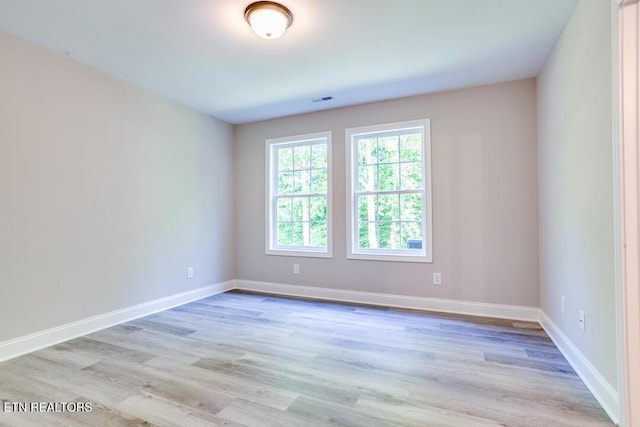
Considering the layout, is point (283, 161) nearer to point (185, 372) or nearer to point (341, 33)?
point (341, 33)

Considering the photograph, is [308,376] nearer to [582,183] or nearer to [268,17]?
[582,183]

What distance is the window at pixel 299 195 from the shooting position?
13.6ft

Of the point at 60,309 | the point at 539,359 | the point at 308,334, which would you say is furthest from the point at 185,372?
the point at 539,359

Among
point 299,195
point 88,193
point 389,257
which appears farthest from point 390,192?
point 88,193

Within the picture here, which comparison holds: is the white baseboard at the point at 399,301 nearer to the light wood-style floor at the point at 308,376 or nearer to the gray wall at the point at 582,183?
the light wood-style floor at the point at 308,376

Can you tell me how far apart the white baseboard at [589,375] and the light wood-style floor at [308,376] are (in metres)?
0.04

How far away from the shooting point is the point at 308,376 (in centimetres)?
205

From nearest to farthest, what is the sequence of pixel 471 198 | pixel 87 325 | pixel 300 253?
1. pixel 87 325
2. pixel 471 198
3. pixel 300 253

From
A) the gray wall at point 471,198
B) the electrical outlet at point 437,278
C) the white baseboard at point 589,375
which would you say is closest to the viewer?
the white baseboard at point 589,375

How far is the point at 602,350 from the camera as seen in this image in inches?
69.1

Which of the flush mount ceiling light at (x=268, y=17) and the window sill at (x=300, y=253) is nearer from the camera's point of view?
the flush mount ceiling light at (x=268, y=17)

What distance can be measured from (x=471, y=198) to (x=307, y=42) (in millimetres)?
2295

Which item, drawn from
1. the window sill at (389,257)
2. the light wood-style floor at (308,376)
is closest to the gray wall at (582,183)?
the light wood-style floor at (308,376)

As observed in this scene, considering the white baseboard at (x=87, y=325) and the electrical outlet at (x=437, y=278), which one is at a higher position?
the electrical outlet at (x=437, y=278)
